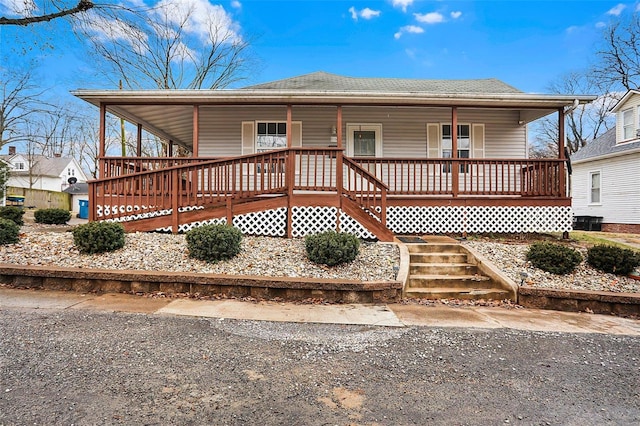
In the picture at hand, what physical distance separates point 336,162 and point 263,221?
6.34 feet

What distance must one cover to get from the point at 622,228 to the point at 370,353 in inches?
671

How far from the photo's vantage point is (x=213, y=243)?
5.48 m

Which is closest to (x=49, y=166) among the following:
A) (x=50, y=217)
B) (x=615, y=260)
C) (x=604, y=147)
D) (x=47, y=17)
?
(x=50, y=217)

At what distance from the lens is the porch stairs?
17.2 ft

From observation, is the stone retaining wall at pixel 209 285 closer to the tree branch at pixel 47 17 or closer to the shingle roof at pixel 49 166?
the tree branch at pixel 47 17

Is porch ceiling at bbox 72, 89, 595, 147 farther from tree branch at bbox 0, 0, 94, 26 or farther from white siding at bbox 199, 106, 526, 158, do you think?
white siding at bbox 199, 106, 526, 158

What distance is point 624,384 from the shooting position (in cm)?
267

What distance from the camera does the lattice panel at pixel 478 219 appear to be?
8.45 meters

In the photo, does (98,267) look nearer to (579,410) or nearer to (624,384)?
(579,410)

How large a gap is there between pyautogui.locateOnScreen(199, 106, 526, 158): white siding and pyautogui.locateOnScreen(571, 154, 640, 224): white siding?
7.55m

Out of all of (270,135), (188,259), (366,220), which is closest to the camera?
(188,259)

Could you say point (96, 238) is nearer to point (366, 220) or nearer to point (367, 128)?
point (366, 220)

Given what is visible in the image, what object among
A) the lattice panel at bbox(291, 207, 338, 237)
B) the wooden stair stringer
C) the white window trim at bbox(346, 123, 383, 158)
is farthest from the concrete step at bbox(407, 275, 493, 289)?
the white window trim at bbox(346, 123, 383, 158)

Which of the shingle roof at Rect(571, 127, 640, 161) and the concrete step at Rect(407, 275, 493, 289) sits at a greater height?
the shingle roof at Rect(571, 127, 640, 161)
